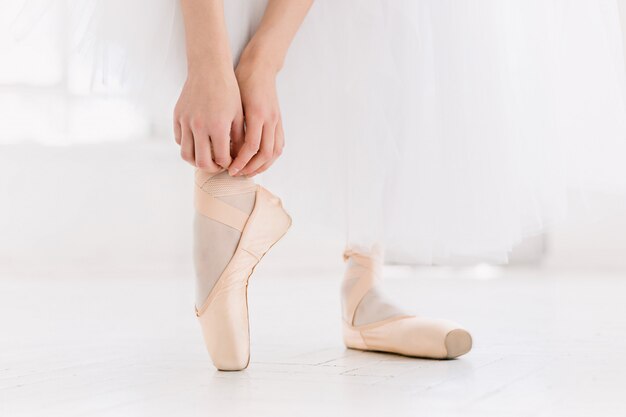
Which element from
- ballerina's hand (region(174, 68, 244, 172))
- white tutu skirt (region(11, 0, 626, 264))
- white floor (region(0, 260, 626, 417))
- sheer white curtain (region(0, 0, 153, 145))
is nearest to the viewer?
white floor (region(0, 260, 626, 417))

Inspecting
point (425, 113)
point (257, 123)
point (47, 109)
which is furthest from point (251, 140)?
point (47, 109)

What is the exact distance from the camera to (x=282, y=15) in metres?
1.12

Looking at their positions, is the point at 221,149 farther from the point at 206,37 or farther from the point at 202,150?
the point at 206,37

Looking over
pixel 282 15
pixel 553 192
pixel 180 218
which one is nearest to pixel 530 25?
pixel 553 192

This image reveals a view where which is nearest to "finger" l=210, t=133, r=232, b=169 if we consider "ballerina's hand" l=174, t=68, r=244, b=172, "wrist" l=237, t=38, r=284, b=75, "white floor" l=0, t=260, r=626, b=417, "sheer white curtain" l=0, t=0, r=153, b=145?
"ballerina's hand" l=174, t=68, r=244, b=172

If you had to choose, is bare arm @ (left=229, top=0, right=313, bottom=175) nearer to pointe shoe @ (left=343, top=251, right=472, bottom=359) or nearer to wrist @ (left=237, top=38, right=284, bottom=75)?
wrist @ (left=237, top=38, right=284, bottom=75)

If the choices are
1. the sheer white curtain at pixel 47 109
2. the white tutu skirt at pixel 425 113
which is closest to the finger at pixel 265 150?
the white tutu skirt at pixel 425 113

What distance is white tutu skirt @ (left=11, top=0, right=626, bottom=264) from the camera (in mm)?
1182

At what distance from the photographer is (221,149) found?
1.03 m

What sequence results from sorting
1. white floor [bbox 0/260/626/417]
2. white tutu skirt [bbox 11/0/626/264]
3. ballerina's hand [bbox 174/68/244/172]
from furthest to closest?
1. white tutu skirt [bbox 11/0/626/264]
2. ballerina's hand [bbox 174/68/244/172]
3. white floor [bbox 0/260/626/417]

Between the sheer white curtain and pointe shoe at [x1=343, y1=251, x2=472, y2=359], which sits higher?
the sheer white curtain

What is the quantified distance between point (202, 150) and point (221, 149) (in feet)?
0.07

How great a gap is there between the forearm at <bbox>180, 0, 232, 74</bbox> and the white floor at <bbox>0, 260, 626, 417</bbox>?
0.36 m

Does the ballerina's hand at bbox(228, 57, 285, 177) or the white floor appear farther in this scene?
the ballerina's hand at bbox(228, 57, 285, 177)
